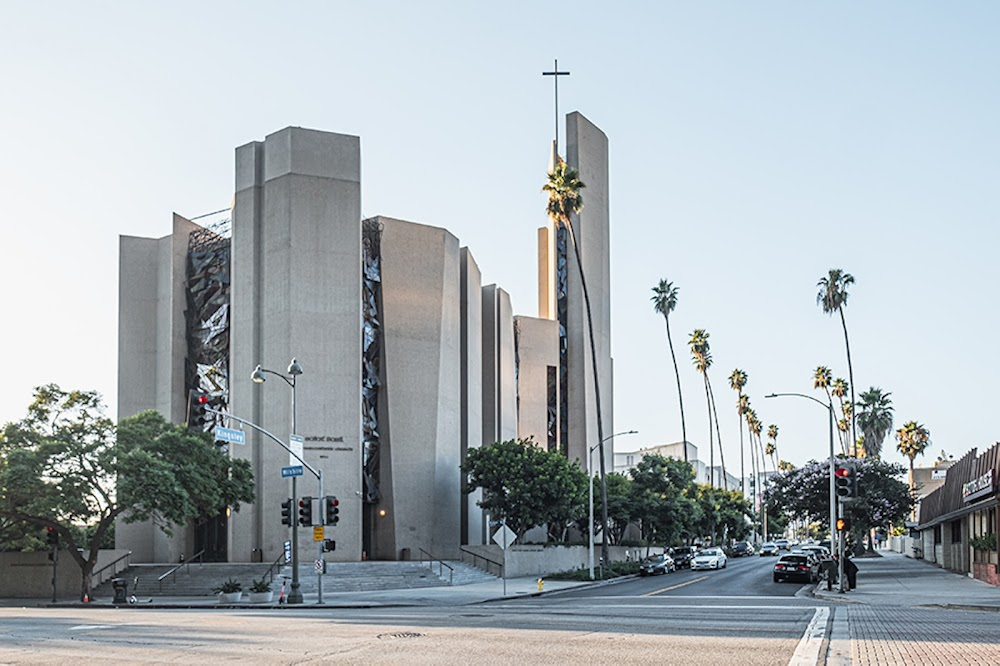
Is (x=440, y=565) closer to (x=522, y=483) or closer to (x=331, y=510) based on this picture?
(x=522, y=483)

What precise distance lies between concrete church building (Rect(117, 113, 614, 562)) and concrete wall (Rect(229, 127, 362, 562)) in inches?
3.1

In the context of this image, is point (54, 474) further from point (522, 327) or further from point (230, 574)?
point (522, 327)

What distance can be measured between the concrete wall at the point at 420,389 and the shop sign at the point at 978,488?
30983 mm

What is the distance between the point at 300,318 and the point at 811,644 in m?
44.7

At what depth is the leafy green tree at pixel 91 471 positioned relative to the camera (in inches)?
1834

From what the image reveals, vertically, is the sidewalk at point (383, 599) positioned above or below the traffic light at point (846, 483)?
below

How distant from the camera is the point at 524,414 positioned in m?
88.2

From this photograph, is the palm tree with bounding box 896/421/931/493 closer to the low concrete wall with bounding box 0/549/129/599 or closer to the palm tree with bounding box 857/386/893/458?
the palm tree with bounding box 857/386/893/458

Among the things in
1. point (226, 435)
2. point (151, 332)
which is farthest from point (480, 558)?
point (226, 435)

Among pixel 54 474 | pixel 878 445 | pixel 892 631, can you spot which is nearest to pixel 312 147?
pixel 54 474

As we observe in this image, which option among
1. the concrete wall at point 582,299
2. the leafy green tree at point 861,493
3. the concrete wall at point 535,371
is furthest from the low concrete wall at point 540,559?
the concrete wall at point 582,299

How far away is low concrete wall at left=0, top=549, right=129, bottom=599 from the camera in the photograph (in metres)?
52.7

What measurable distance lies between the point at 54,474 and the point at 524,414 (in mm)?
46053

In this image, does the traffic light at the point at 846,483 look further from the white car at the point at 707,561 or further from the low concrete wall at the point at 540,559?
the white car at the point at 707,561
